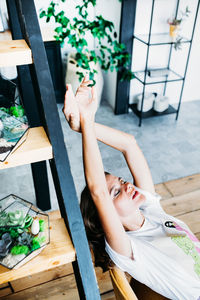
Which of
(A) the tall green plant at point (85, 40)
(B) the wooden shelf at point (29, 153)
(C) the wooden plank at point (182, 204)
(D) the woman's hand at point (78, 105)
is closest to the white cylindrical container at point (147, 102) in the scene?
(A) the tall green plant at point (85, 40)

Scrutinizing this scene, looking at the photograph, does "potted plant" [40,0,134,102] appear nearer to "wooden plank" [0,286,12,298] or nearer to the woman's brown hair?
the woman's brown hair

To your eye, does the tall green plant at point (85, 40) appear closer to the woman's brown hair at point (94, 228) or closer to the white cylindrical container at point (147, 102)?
the white cylindrical container at point (147, 102)

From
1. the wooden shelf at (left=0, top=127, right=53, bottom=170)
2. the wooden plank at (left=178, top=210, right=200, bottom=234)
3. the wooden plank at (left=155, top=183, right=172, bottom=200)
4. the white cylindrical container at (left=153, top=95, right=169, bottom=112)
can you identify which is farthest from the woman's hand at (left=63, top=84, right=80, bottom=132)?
the white cylindrical container at (left=153, top=95, right=169, bottom=112)

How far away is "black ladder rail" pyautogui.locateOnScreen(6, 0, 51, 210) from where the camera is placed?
1368mm

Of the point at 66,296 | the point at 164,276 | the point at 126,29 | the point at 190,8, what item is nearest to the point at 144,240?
the point at 164,276

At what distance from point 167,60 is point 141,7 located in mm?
785

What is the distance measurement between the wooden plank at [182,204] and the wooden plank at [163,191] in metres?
0.06

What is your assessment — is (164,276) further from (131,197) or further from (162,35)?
(162,35)

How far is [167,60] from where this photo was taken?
3.62 m

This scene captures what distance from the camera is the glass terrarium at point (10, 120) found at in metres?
0.80

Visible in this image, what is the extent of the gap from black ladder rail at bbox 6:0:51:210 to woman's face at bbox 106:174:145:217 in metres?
0.41

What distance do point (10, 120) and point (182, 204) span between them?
1871 millimetres

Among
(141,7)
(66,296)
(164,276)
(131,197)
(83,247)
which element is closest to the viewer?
(83,247)

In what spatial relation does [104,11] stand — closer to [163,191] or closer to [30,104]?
[30,104]
